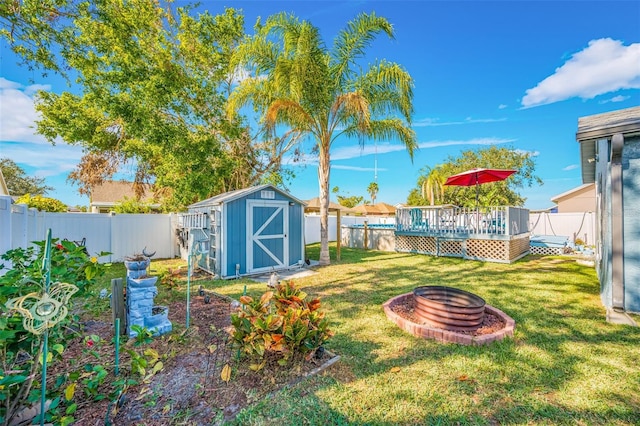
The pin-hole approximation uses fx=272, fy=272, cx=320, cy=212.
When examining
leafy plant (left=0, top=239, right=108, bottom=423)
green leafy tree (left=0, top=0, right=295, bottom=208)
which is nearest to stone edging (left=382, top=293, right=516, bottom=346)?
leafy plant (left=0, top=239, right=108, bottom=423)

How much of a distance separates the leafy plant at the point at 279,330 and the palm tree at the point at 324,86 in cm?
610

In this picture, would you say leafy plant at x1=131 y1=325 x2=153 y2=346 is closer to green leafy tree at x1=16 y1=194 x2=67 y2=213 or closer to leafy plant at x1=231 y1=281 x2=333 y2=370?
leafy plant at x1=231 y1=281 x2=333 y2=370

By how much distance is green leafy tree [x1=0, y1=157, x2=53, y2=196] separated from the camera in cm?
2541

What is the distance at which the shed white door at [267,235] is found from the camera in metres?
7.39

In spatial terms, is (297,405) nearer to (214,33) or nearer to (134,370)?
(134,370)

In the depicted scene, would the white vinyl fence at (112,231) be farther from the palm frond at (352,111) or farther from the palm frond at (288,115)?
the palm frond at (352,111)

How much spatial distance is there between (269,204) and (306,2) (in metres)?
6.28

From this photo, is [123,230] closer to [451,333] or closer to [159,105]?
[159,105]

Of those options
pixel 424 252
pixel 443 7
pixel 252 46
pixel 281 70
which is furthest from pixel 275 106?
pixel 424 252

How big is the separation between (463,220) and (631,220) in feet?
19.0

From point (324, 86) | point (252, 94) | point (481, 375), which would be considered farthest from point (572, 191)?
point (481, 375)

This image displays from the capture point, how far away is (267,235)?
771 centimetres

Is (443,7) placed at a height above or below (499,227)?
above

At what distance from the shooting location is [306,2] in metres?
8.29
